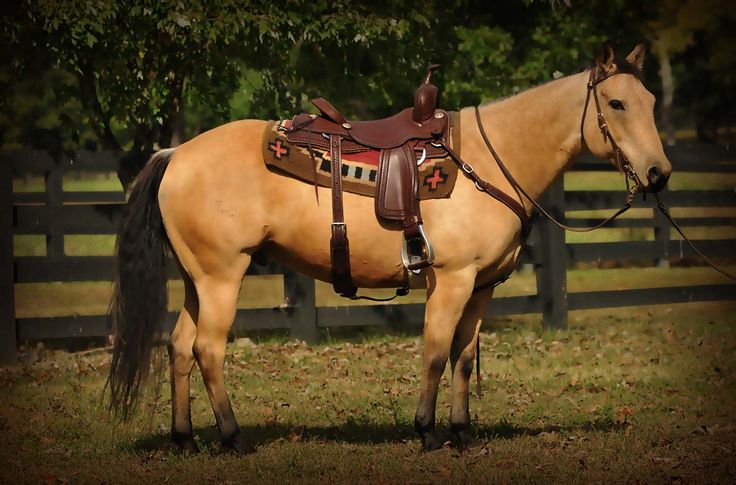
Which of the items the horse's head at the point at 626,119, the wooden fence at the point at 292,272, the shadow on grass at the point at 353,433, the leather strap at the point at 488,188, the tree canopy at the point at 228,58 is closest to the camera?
the horse's head at the point at 626,119

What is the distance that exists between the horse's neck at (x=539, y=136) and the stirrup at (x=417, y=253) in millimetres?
714

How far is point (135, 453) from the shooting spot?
6.27 metres

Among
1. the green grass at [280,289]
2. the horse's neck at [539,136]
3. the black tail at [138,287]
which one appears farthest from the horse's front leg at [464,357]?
the green grass at [280,289]

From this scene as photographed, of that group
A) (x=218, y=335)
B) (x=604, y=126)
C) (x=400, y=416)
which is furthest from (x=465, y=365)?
(x=604, y=126)

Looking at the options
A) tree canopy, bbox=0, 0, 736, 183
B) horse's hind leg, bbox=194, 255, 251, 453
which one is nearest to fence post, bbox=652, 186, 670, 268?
tree canopy, bbox=0, 0, 736, 183

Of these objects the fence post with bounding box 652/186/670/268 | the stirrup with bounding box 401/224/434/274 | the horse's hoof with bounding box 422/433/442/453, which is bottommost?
the horse's hoof with bounding box 422/433/442/453

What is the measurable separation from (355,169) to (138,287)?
4.98ft

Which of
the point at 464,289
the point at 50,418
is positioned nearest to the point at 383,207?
the point at 464,289

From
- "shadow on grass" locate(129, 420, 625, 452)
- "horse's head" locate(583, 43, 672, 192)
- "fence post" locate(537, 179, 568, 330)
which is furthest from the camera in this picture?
"fence post" locate(537, 179, 568, 330)

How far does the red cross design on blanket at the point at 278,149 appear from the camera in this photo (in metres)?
6.18

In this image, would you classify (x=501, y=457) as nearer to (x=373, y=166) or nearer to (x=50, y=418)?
(x=373, y=166)

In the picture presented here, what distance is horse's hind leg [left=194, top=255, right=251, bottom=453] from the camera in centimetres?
610

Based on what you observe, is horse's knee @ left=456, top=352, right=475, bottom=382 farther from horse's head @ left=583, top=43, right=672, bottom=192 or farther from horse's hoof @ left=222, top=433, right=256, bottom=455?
horse's head @ left=583, top=43, right=672, bottom=192

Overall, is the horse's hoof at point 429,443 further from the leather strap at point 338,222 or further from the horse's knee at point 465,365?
the leather strap at point 338,222
